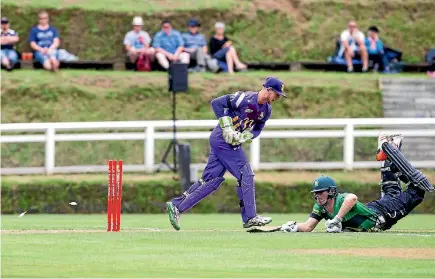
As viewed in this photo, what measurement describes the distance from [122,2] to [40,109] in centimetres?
531

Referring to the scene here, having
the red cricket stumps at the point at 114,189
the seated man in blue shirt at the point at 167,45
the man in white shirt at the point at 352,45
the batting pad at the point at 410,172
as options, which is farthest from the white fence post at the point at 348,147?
the red cricket stumps at the point at 114,189

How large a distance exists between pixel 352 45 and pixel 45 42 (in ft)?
23.6

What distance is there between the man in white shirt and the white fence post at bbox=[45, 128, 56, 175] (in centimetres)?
888

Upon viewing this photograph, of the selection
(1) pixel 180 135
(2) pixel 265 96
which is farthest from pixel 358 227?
(1) pixel 180 135

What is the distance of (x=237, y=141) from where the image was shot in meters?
18.5

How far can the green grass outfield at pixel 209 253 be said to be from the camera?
46.2 ft

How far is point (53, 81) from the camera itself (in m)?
31.5

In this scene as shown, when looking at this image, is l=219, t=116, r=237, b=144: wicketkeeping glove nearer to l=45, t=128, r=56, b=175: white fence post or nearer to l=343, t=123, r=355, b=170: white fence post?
l=45, t=128, r=56, b=175: white fence post

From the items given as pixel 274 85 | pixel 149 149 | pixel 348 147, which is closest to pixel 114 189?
pixel 274 85

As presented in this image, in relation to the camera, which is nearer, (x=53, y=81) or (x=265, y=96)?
(x=265, y=96)

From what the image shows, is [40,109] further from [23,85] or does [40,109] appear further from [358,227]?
[358,227]

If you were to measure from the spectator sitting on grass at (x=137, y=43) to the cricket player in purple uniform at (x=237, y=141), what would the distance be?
13875 millimetres

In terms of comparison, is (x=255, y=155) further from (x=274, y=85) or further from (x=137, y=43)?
(x=274, y=85)

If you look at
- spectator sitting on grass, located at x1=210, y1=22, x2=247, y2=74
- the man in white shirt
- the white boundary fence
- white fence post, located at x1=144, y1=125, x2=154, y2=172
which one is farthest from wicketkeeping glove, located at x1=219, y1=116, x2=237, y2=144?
the man in white shirt
